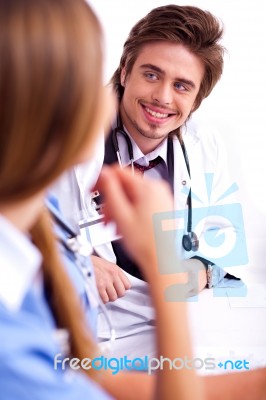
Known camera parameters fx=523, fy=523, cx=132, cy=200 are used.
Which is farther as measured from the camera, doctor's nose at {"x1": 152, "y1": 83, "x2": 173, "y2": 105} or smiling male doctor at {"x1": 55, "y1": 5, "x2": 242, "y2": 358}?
doctor's nose at {"x1": 152, "y1": 83, "x2": 173, "y2": 105}

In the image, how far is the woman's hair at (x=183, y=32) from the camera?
4.19 feet

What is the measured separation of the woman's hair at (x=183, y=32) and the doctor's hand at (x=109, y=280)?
1.79 feet

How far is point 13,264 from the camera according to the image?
46 centimetres

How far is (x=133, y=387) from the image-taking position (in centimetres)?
73

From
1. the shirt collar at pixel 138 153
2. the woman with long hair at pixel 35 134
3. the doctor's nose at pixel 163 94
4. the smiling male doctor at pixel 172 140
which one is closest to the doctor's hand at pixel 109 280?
the smiling male doctor at pixel 172 140

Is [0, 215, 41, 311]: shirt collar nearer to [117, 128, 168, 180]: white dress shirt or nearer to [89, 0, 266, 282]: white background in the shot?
[117, 128, 168, 180]: white dress shirt

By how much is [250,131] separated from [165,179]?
11.6 inches

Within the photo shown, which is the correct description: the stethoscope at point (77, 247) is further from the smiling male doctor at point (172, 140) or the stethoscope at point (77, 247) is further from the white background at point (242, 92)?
the white background at point (242, 92)

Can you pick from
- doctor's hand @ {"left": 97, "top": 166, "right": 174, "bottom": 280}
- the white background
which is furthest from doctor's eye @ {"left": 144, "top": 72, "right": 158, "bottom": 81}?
doctor's hand @ {"left": 97, "top": 166, "right": 174, "bottom": 280}

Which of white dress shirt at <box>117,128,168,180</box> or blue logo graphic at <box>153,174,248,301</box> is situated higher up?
white dress shirt at <box>117,128,168,180</box>

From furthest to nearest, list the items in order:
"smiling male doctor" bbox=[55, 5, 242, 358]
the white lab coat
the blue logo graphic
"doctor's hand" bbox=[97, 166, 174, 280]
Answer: the blue logo graphic → "smiling male doctor" bbox=[55, 5, 242, 358] → the white lab coat → "doctor's hand" bbox=[97, 166, 174, 280]

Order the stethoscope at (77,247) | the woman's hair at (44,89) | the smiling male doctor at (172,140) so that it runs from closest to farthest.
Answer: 1. the woman's hair at (44,89)
2. the stethoscope at (77,247)
3. the smiling male doctor at (172,140)

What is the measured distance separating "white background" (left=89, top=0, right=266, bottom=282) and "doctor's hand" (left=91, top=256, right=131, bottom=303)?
1.29 ft

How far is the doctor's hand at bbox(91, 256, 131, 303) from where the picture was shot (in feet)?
3.63
